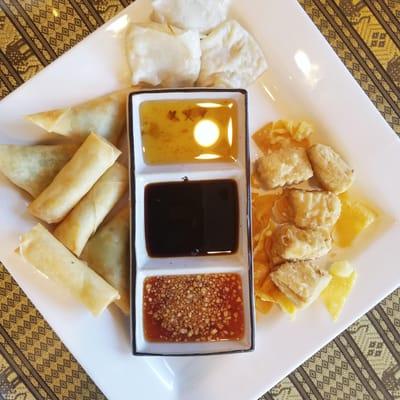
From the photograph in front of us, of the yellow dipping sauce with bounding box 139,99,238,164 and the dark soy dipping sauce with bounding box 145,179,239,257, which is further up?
the yellow dipping sauce with bounding box 139,99,238,164

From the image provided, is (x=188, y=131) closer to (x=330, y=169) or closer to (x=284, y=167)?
(x=284, y=167)

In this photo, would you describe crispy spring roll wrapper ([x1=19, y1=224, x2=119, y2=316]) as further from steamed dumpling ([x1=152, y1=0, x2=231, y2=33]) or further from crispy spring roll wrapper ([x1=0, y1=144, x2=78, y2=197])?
steamed dumpling ([x1=152, y1=0, x2=231, y2=33])

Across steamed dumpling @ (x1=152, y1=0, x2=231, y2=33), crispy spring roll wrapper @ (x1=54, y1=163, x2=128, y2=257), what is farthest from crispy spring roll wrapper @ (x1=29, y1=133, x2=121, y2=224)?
steamed dumpling @ (x1=152, y1=0, x2=231, y2=33)

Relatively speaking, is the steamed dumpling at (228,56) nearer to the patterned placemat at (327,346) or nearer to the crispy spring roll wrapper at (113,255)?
the patterned placemat at (327,346)

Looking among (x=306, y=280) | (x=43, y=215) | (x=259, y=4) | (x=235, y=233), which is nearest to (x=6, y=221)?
(x=43, y=215)

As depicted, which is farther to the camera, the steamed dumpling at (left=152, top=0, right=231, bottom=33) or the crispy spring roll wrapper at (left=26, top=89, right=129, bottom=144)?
the steamed dumpling at (left=152, top=0, right=231, bottom=33)

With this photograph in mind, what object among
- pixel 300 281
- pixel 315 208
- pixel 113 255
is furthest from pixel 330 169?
pixel 113 255

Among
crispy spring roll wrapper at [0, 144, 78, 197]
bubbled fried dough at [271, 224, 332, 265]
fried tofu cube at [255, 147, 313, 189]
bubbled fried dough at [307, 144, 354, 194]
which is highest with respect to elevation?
crispy spring roll wrapper at [0, 144, 78, 197]

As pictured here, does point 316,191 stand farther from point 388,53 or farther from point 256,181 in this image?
point 388,53
